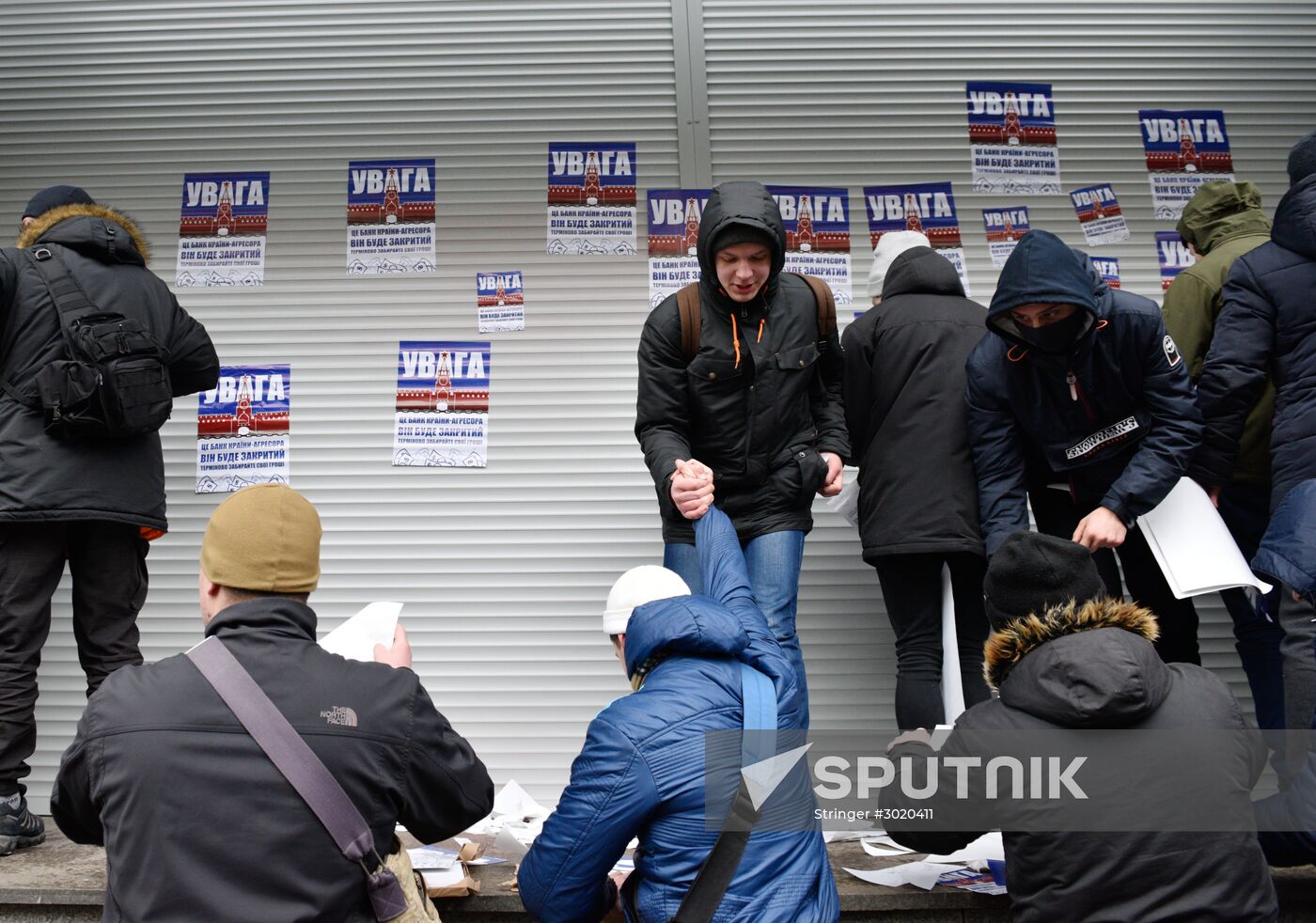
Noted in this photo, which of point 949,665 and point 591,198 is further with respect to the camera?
point 591,198

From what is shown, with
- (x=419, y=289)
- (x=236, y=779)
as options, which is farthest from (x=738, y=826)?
(x=419, y=289)

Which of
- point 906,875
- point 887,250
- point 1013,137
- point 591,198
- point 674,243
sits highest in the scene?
point 1013,137

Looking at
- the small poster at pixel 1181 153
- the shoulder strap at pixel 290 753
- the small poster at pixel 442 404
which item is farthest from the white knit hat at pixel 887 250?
the shoulder strap at pixel 290 753

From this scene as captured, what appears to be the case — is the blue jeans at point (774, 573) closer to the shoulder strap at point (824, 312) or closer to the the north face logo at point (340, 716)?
the shoulder strap at point (824, 312)

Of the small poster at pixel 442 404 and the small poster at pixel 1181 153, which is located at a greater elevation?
the small poster at pixel 1181 153

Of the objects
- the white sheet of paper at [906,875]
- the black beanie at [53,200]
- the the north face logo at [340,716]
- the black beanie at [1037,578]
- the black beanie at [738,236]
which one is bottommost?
the white sheet of paper at [906,875]

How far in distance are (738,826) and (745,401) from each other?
1704 millimetres

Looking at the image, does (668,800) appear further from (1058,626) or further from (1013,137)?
(1013,137)

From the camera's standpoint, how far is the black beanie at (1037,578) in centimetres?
279

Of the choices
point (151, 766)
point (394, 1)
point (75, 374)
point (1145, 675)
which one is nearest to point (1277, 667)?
point (1145, 675)

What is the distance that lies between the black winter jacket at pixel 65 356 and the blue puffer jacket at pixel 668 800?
6.30ft

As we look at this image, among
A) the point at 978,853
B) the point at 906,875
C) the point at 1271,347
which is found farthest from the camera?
the point at 1271,347

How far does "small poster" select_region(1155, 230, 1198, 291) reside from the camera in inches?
207

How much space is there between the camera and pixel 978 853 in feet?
12.1
